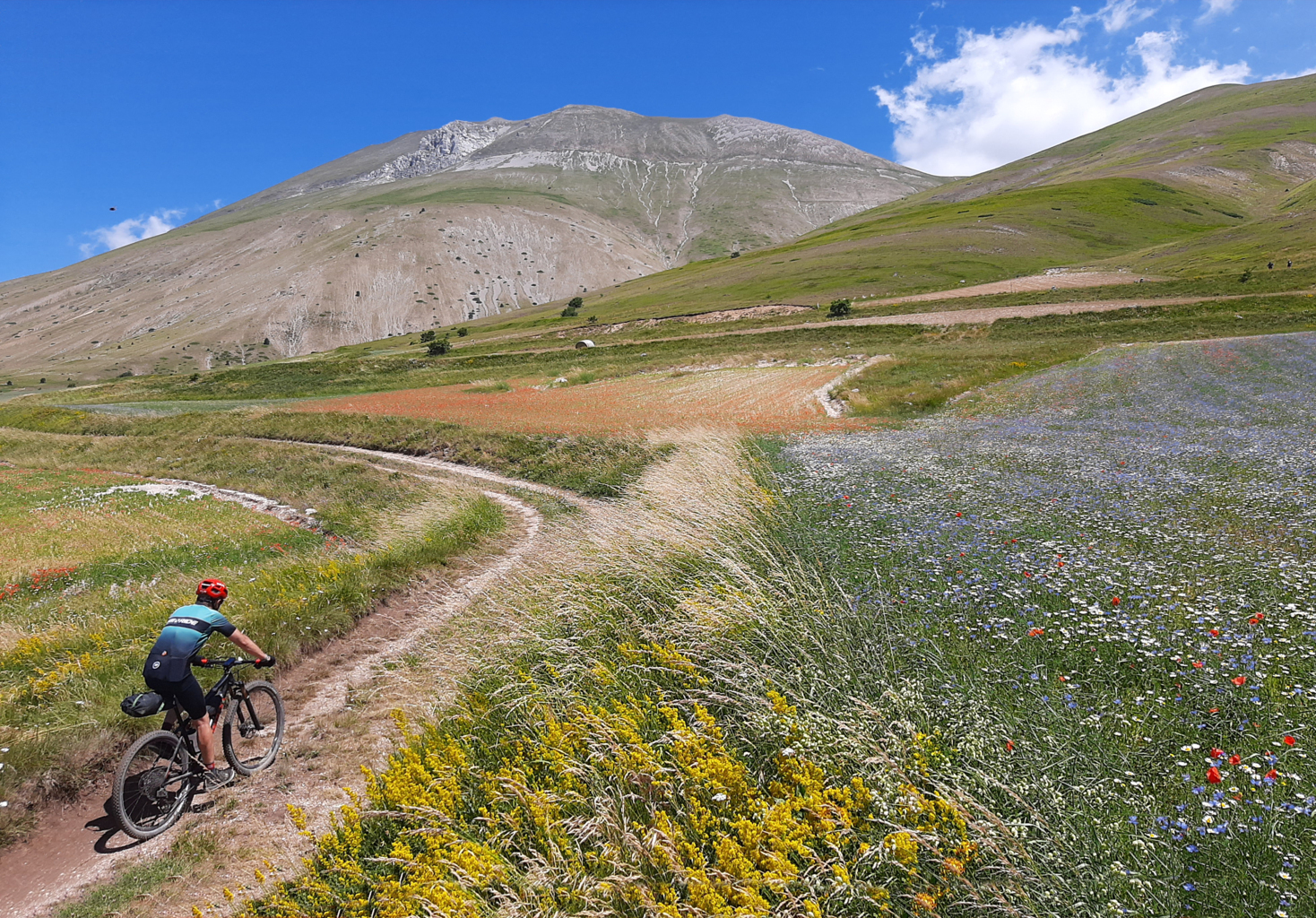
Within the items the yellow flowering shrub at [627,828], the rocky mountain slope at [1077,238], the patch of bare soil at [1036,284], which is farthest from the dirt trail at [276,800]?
the patch of bare soil at [1036,284]

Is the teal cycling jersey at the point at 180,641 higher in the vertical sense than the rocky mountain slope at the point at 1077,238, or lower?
lower

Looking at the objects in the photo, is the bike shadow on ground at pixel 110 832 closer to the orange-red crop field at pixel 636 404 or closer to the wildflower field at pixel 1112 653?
the wildflower field at pixel 1112 653

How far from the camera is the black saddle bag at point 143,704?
25.5 feet

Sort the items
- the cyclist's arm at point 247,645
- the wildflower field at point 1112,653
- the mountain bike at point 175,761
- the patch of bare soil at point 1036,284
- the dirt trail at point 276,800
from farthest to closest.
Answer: the patch of bare soil at point 1036,284
the cyclist's arm at point 247,645
the mountain bike at point 175,761
the dirt trail at point 276,800
the wildflower field at point 1112,653

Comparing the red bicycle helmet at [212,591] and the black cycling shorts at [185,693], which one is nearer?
the black cycling shorts at [185,693]

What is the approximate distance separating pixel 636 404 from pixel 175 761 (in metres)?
35.3

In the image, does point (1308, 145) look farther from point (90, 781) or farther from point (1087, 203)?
point (90, 781)

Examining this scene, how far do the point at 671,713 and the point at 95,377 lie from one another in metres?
222

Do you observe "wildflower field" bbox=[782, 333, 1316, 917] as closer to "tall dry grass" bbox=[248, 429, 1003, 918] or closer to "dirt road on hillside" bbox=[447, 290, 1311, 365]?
"tall dry grass" bbox=[248, 429, 1003, 918]

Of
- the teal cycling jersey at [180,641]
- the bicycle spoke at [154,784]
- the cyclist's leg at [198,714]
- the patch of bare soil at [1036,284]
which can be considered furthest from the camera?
the patch of bare soil at [1036,284]

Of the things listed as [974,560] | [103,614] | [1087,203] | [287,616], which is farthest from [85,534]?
[1087,203]

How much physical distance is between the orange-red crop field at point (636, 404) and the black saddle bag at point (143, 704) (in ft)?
61.1

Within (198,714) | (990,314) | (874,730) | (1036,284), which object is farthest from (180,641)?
(1036,284)

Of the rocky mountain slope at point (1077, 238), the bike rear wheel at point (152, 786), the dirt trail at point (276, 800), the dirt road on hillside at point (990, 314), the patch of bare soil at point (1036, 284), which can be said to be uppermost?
the rocky mountain slope at point (1077, 238)
